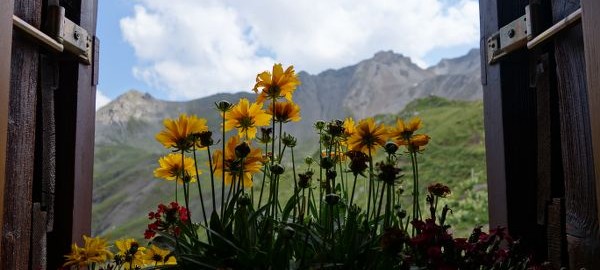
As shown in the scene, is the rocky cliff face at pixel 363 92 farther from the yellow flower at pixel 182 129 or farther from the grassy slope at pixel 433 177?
the yellow flower at pixel 182 129

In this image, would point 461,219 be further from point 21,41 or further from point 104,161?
point 104,161

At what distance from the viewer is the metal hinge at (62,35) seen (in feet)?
2.91

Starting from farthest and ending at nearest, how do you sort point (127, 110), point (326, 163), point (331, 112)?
point (127, 110)
point (331, 112)
point (326, 163)

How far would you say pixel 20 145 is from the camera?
0.87 m

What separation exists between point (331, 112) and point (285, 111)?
3.68 meters

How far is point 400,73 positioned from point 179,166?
6.71m

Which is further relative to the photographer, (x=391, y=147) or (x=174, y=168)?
(x=174, y=168)

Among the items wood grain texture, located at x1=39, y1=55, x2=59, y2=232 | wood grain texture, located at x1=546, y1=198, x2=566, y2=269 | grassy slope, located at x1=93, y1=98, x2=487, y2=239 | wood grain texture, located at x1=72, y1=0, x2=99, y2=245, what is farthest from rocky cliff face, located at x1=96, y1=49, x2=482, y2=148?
wood grain texture, located at x1=546, y1=198, x2=566, y2=269

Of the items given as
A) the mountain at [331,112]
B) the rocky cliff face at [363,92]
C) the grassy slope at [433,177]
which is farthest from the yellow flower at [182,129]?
the rocky cliff face at [363,92]

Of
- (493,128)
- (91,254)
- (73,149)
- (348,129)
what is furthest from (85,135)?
(493,128)

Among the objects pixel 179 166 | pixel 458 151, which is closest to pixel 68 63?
pixel 179 166

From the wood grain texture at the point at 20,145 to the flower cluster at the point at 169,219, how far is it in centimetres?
21

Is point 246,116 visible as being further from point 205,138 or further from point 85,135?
point 85,135

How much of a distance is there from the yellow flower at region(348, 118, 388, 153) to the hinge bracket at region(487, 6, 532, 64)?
0.33 m
